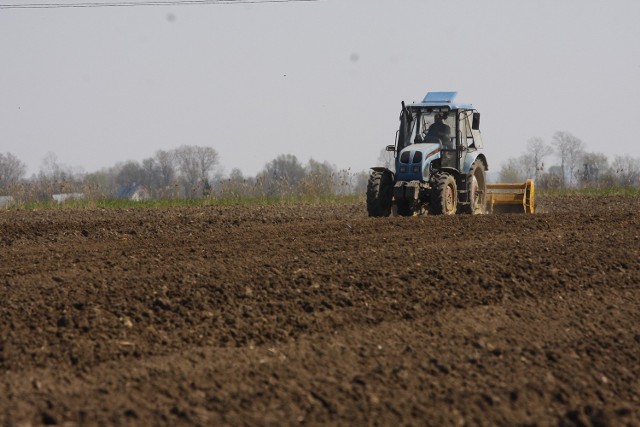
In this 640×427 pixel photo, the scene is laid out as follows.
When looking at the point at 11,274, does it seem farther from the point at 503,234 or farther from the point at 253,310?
the point at 503,234

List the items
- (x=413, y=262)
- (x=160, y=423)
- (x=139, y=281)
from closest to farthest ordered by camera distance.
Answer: (x=160, y=423) < (x=139, y=281) < (x=413, y=262)

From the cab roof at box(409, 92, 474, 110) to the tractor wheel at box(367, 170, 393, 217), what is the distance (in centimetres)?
130

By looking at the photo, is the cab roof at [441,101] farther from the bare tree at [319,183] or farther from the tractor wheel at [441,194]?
the bare tree at [319,183]

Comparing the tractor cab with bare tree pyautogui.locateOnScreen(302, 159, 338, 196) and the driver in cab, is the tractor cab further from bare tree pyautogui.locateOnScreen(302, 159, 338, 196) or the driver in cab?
bare tree pyautogui.locateOnScreen(302, 159, 338, 196)

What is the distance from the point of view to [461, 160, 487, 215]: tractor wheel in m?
15.7

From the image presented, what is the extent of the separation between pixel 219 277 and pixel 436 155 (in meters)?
7.82

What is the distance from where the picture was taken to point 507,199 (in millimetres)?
17438

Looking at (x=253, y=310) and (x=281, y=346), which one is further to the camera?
(x=253, y=310)

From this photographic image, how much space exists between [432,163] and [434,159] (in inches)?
3.1

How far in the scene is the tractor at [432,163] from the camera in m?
14.9

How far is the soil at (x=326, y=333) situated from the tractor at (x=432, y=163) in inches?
145

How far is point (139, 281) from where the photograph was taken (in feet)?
26.9

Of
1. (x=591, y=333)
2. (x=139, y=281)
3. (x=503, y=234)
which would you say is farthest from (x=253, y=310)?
(x=503, y=234)

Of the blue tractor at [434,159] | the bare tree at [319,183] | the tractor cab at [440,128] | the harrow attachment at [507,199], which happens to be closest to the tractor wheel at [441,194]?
the blue tractor at [434,159]
